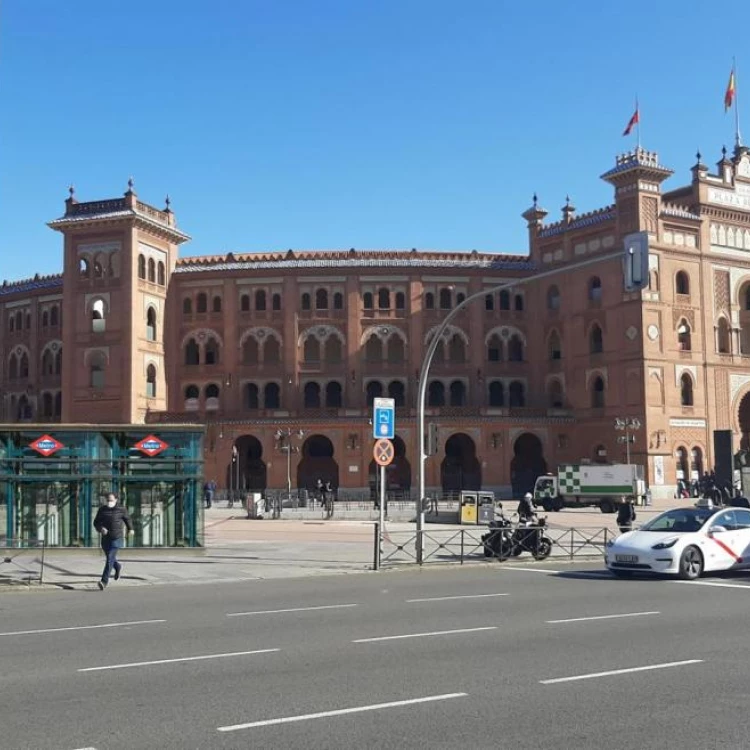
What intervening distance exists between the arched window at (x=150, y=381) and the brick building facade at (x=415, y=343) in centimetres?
10

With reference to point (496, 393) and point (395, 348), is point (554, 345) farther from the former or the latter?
point (395, 348)

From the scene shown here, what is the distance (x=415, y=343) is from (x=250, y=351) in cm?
1084

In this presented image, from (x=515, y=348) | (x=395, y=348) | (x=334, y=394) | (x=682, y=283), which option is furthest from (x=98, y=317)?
(x=682, y=283)

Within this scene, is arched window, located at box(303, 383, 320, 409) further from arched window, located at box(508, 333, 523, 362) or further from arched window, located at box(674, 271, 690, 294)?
arched window, located at box(674, 271, 690, 294)

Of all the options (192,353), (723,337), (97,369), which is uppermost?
(723,337)

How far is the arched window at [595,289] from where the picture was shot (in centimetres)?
6169

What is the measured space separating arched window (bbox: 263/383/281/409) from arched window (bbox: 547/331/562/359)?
1815cm

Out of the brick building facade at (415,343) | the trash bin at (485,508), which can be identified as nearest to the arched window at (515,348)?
the brick building facade at (415,343)

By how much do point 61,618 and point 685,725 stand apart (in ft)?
31.0

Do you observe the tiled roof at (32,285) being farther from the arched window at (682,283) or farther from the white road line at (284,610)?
the white road line at (284,610)

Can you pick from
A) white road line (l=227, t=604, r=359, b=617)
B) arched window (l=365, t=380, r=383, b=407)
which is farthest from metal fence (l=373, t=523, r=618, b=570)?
arched window (l=365, t=380, r=383, b=407)

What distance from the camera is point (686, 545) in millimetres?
18469

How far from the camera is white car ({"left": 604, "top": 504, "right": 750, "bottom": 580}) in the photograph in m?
18.4

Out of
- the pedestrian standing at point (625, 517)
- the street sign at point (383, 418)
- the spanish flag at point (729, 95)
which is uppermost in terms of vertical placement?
the spanish flag at point (729, 95)
